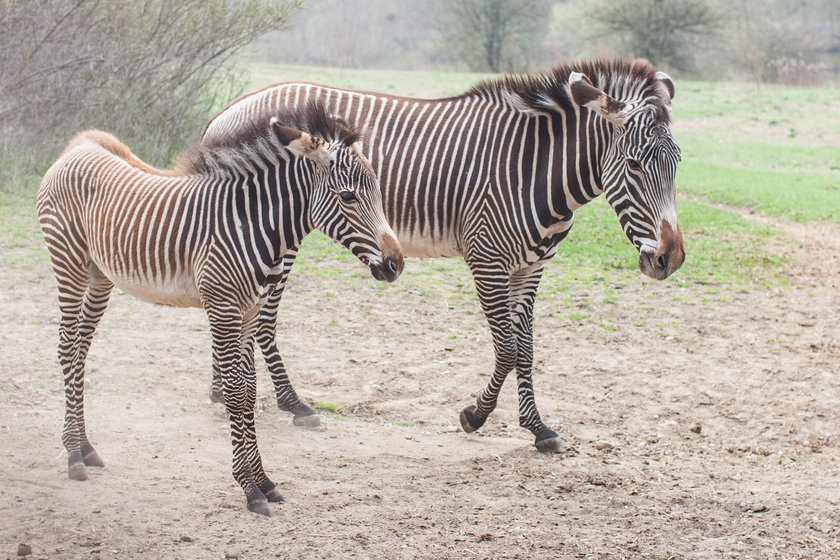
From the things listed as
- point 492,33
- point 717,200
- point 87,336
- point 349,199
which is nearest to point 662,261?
point 349,199

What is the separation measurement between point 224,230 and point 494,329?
2.16 m

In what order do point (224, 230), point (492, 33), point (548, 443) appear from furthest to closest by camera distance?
point (492, 33)
point (548, 443)
point (224, 230)

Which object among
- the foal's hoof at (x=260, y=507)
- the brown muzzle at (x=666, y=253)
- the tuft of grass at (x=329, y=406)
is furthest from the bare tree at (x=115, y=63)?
the brown muzzle at (x=666, y=253)

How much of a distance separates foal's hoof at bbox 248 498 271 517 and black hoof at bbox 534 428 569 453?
2.01 meters

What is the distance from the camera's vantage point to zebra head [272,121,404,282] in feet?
14.6

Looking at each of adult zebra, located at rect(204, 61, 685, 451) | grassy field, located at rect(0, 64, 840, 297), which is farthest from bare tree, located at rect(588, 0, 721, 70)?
adult zebra, located at rect(204, 61, 685, 451)

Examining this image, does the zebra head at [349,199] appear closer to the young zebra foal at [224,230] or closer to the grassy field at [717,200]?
the young zebra foal at [224,230]

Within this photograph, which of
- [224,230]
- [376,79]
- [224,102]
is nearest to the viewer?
[224,230]

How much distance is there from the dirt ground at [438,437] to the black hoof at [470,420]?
0.12 metres

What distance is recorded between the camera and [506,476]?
5.48 m

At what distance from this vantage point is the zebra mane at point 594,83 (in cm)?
551

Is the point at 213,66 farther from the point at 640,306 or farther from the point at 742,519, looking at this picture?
the point at 742,519

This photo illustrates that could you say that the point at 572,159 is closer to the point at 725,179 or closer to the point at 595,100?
the point at 595,100

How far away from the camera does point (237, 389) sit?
15.4ft
